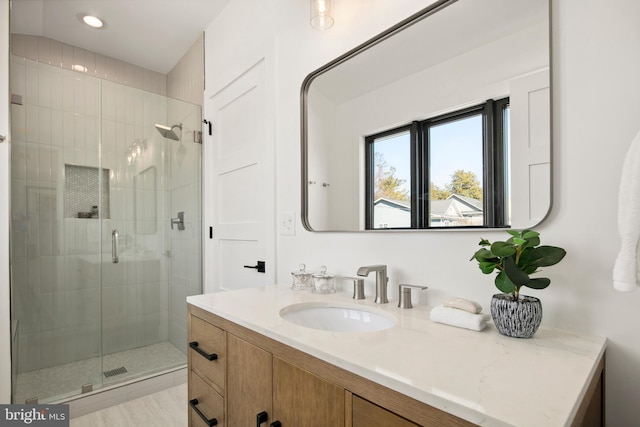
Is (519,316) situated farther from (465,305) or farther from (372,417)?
(372,417)

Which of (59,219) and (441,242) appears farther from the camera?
(59,219)

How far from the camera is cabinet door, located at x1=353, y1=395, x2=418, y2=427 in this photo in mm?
584

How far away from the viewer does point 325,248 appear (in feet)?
4.85

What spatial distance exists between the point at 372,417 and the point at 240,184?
1.72 metres

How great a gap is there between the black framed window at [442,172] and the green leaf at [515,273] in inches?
8.1

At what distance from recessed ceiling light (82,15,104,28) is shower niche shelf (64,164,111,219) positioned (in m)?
1.08

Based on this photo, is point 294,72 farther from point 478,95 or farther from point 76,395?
point 76,395

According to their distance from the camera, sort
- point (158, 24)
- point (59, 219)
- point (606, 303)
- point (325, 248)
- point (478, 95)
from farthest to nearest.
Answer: point (158, 24) < point (59, 219) < point (325, 248) < point (478, 95) < point (606, 303)

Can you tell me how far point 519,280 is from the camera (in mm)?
750

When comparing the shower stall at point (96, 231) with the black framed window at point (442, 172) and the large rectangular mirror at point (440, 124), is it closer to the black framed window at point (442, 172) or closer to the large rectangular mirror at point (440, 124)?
the large rectangular mirror at point (440, 124)

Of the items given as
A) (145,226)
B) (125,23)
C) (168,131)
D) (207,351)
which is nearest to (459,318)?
(207,351)

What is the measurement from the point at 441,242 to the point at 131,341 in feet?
7.80

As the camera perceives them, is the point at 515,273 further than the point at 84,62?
No

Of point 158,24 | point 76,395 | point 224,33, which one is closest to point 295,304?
point 76,395
